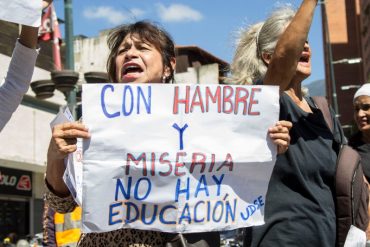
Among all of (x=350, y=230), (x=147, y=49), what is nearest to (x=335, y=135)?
(x=350, y=230)

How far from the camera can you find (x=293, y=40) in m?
2.62

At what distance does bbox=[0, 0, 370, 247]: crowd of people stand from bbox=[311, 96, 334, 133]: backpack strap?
2 cm

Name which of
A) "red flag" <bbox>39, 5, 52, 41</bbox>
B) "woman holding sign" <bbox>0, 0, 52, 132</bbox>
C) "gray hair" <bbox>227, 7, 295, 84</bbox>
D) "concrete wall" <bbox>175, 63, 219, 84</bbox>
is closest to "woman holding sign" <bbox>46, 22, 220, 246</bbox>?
"woman holding sign" <bbox>0, 0, 52, 132</bbox>

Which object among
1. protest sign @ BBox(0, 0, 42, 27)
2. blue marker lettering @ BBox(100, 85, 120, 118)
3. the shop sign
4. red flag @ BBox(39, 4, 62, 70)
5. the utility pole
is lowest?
the shop sign

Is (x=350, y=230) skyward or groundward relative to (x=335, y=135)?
groundward

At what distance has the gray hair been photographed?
2.96m

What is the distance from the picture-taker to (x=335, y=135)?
9.91 feet

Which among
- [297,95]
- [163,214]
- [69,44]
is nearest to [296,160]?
[297,95]

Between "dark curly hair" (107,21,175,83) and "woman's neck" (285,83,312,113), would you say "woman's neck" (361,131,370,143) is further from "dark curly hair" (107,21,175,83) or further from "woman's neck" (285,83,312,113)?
"dark curly hair" (107,21,175,83)

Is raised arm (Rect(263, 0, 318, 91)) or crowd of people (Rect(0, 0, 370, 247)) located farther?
raised arm (Rect(263, 0, 318, 91))

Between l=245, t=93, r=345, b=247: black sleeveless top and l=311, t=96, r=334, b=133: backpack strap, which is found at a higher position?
l=311, t=96, r=334, b=133: backpack strap

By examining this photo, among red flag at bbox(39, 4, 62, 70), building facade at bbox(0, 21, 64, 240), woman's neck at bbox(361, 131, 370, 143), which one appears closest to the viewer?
woman's neck at bbox(361, 131, 370, 143)

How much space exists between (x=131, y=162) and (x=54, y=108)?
21.7 meters

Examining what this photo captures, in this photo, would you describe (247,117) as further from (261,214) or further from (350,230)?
(350,230)
